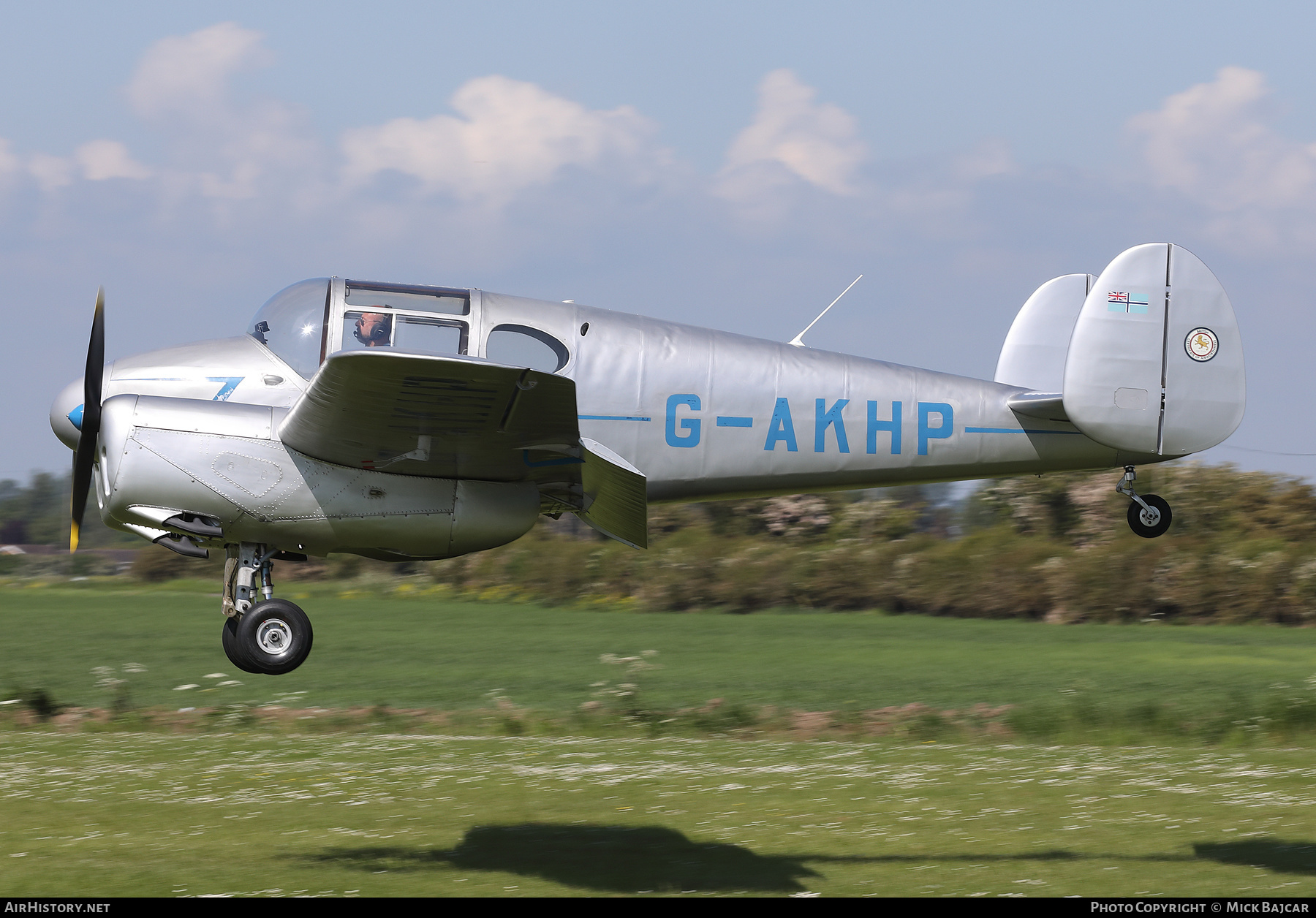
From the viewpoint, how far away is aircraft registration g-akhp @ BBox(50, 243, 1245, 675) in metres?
9.00

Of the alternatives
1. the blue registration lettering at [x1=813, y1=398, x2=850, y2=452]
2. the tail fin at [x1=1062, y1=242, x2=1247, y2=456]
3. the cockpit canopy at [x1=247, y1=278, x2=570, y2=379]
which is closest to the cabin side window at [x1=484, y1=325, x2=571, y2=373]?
the cockpit canopy at [x1=247, y1=278, x2=570, y2=379]

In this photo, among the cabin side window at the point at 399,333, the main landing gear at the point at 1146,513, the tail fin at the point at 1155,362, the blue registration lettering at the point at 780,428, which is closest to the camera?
the cabin side window at the point at 399,333

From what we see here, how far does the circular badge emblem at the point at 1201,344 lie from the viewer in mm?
10820

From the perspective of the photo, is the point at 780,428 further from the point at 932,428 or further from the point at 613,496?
the point at 613,496

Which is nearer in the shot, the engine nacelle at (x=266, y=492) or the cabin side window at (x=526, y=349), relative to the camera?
the engine nacelle at (x=266, y=492)

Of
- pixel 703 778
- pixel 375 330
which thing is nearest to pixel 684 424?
pixel 375 330

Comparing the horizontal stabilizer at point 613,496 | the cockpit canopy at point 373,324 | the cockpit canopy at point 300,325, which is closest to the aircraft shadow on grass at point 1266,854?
the horizontal stabilizer at point 613,496

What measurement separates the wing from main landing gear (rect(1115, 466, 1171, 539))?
15.7 feet

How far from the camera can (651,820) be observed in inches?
1113

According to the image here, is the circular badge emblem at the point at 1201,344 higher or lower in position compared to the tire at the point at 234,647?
higher

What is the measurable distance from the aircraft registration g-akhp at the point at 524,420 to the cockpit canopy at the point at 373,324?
0.7 inches

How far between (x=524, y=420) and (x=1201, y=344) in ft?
19.5

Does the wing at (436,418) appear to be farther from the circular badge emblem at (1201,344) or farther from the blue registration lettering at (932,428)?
the circular badge emblem at (1201,344)
